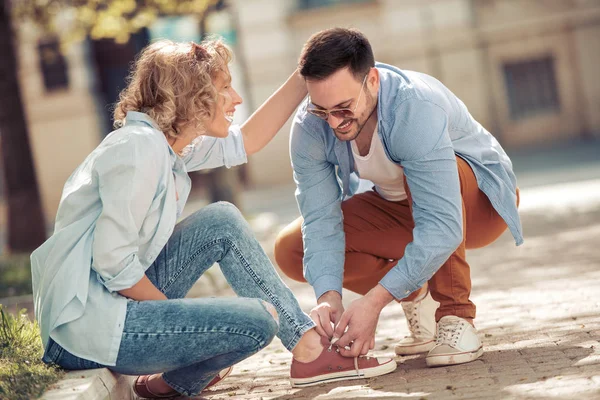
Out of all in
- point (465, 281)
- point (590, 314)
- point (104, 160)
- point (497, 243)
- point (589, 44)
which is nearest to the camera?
point (104, 160)

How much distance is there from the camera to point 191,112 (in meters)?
3.78

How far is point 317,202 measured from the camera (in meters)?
4.37

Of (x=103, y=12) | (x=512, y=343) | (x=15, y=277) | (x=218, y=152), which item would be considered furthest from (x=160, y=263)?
(x=103, y=12)

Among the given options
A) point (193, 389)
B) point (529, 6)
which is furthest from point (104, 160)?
point (529, 6)

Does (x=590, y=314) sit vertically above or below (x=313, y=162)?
below

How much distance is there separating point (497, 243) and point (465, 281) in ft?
15.6

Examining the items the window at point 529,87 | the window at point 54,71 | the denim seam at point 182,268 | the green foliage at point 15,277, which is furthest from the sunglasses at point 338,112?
the window at point 54,71

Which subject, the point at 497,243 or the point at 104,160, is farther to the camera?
the point at 497,243

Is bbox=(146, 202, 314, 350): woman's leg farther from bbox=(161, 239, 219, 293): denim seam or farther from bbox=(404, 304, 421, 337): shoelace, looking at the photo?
bbox=(404, 304, 421, 337): shoelace

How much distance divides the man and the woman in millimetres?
332

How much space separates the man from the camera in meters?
3.94

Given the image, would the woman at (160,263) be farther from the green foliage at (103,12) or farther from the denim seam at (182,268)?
the green foliage at (103,12)

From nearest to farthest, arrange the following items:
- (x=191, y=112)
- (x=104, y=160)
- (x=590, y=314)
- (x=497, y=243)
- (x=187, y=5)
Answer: (x=104, y=160) < (x=191, y=112) < (x=590, y=314) < (x=497, y=243) < (x=187, y=5)

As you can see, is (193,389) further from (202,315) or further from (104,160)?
(104,160)
